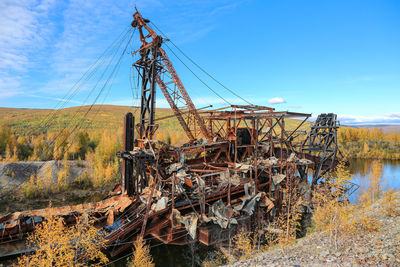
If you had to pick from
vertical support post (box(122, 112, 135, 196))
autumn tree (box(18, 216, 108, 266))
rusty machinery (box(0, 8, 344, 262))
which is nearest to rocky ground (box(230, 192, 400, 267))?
rusty machinery (box(0, 8, 344, 262))

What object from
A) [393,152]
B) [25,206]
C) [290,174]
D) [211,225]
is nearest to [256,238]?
[211,225]

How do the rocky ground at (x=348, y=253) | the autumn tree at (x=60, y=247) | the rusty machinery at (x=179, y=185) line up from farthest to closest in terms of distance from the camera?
the rusty machinery at (x=179, y=185), the autumn tree at (x=60, y=247), the rocky ground at (x=348, y=253)

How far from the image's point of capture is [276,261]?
23.4ft

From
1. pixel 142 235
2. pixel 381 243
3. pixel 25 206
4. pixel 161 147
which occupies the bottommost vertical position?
pixel 25 206

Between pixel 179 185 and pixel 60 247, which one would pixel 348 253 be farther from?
pixel 60 247

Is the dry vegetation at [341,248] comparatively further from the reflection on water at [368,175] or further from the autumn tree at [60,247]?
the reflection on water at [368,175]

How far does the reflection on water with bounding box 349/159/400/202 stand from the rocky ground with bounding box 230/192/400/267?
1250cm

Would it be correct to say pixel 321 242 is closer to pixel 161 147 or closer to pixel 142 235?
pixel 142 235

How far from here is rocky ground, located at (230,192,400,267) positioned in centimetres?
644

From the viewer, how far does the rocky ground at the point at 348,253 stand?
6441 millimetres

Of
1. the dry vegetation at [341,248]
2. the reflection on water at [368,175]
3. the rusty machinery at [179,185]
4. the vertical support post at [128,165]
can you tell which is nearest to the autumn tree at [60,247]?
the rusty machinery at [179,185]

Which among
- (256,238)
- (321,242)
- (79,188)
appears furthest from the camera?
(79,188)

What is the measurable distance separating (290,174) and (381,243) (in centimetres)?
574

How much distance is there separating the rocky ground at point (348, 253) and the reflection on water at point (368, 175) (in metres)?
12.5
